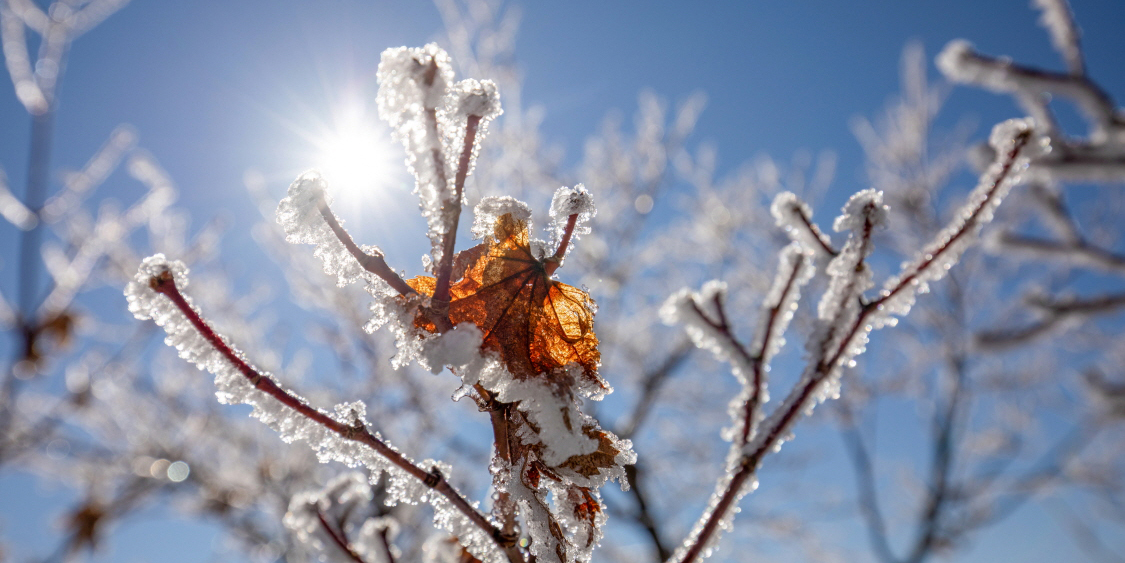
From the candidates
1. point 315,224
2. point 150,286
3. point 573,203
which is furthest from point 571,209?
point 150,286

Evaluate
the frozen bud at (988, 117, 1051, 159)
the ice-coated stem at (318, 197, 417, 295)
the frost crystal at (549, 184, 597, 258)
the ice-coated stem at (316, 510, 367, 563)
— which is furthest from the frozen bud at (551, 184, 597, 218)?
the ice-coated stem at (316, 510, 367, 563)

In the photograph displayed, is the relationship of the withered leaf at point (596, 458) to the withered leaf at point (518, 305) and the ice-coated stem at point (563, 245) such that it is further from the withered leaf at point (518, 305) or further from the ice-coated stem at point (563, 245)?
the ice-coated stem at point (563, 245)

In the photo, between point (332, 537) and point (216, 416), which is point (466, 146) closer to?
point (332, 537)

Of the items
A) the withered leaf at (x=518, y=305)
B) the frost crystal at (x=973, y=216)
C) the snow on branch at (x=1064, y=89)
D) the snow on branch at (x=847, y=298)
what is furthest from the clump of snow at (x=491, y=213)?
the snow on branch at (x=1064, y=89)

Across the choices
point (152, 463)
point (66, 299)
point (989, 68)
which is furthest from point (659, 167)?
point (152, 463)

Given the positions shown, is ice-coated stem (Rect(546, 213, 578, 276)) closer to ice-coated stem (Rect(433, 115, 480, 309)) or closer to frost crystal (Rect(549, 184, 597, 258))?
frost crystal (Rect(549, 184, 597, 258))

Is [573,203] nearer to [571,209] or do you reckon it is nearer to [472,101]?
[571,209]

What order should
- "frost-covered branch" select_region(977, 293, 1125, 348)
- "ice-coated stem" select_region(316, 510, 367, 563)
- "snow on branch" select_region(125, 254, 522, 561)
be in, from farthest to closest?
1. "frost-covered branch" select_region(977, 293, 1125, 348)
2. "ice-coated stem" select_region(316, 510, 367, 563)
3. "snow on branch" select_region(125, 254, 522, 561)
